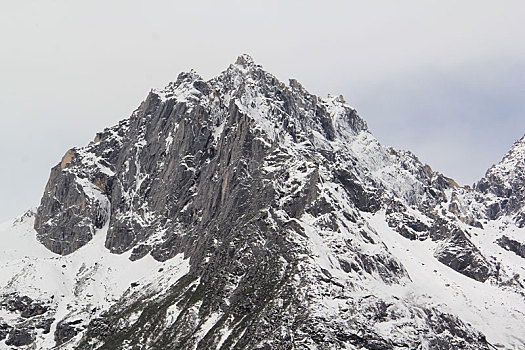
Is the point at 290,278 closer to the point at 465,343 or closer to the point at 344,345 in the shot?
the point at 344,345

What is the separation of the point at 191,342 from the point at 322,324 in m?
43.8

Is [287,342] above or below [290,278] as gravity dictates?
below

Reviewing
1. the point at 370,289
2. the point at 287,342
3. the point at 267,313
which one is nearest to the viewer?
the point at 287,342

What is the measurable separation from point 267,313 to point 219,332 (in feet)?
56.0

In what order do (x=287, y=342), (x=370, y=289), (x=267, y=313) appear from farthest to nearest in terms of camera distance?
1. (x=370, y=289)
2. (x=267, y=313)
3. (x=287, y=342)

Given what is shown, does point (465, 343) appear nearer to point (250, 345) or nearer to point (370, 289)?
point (370, 289)

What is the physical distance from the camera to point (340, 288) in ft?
636

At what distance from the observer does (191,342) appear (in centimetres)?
19475

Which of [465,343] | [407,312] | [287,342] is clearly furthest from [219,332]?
[465,343]

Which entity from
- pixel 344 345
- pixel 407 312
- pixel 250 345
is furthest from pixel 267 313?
pixel 407 312

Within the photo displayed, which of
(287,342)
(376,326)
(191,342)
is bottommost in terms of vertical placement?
(191,342)

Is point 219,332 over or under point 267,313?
under

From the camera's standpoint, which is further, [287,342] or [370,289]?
[370,289]

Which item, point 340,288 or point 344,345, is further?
point 340,288
